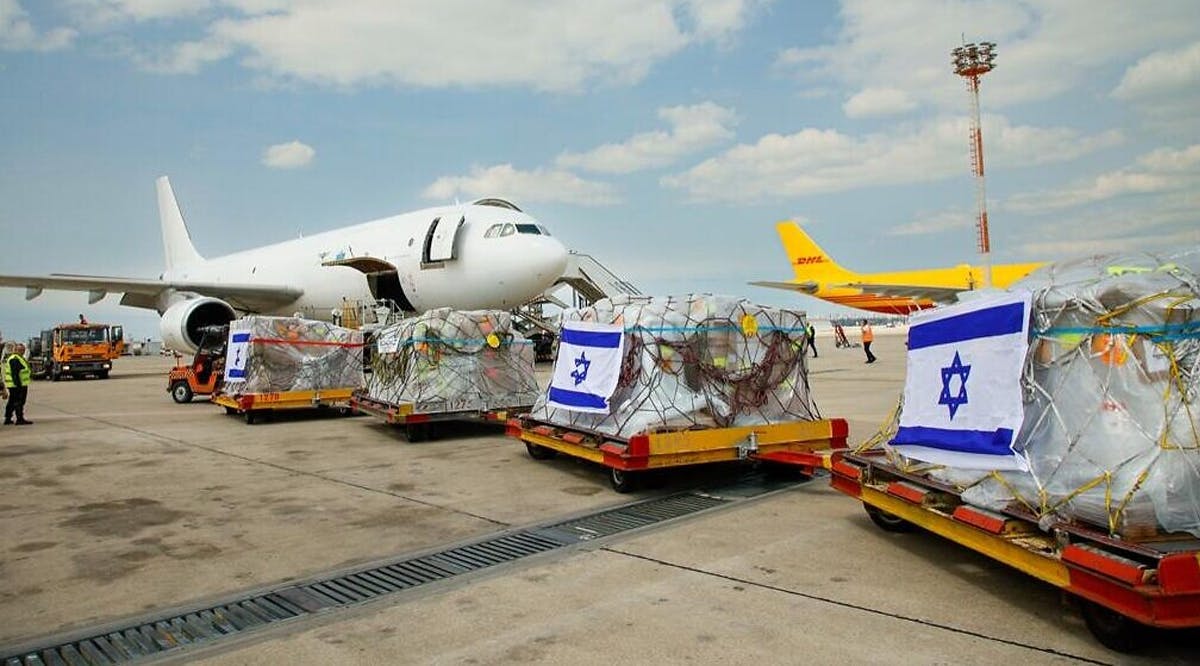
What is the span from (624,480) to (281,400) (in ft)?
27.7

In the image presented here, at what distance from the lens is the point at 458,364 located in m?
11.1

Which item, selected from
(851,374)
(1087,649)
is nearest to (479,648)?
(1087,649)

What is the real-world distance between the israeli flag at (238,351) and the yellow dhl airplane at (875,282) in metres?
20.3

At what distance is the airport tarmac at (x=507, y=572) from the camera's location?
3717 millimetres

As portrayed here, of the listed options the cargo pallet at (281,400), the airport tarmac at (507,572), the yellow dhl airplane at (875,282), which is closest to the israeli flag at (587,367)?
the airport tarmac at (507,572)

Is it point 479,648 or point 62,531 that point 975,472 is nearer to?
point 479,648

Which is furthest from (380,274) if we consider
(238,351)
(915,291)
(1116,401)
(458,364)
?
(915,291)

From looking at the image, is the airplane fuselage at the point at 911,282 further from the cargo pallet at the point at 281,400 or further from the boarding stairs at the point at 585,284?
the cargo pallet at the point at 281,400

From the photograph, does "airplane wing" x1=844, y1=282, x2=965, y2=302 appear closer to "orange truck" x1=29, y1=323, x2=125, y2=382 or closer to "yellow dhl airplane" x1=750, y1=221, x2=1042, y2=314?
"yellow dhl airplane" x1=750, y1=221, x2=1042, y2=314

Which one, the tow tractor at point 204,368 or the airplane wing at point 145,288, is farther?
the airplane wing at point 145,288

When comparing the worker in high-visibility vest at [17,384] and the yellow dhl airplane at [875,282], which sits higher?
the yellow dhl airplane at [875,282]

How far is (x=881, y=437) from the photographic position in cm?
589

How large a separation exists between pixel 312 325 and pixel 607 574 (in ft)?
35.7

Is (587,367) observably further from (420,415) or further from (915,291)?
(915,291)
